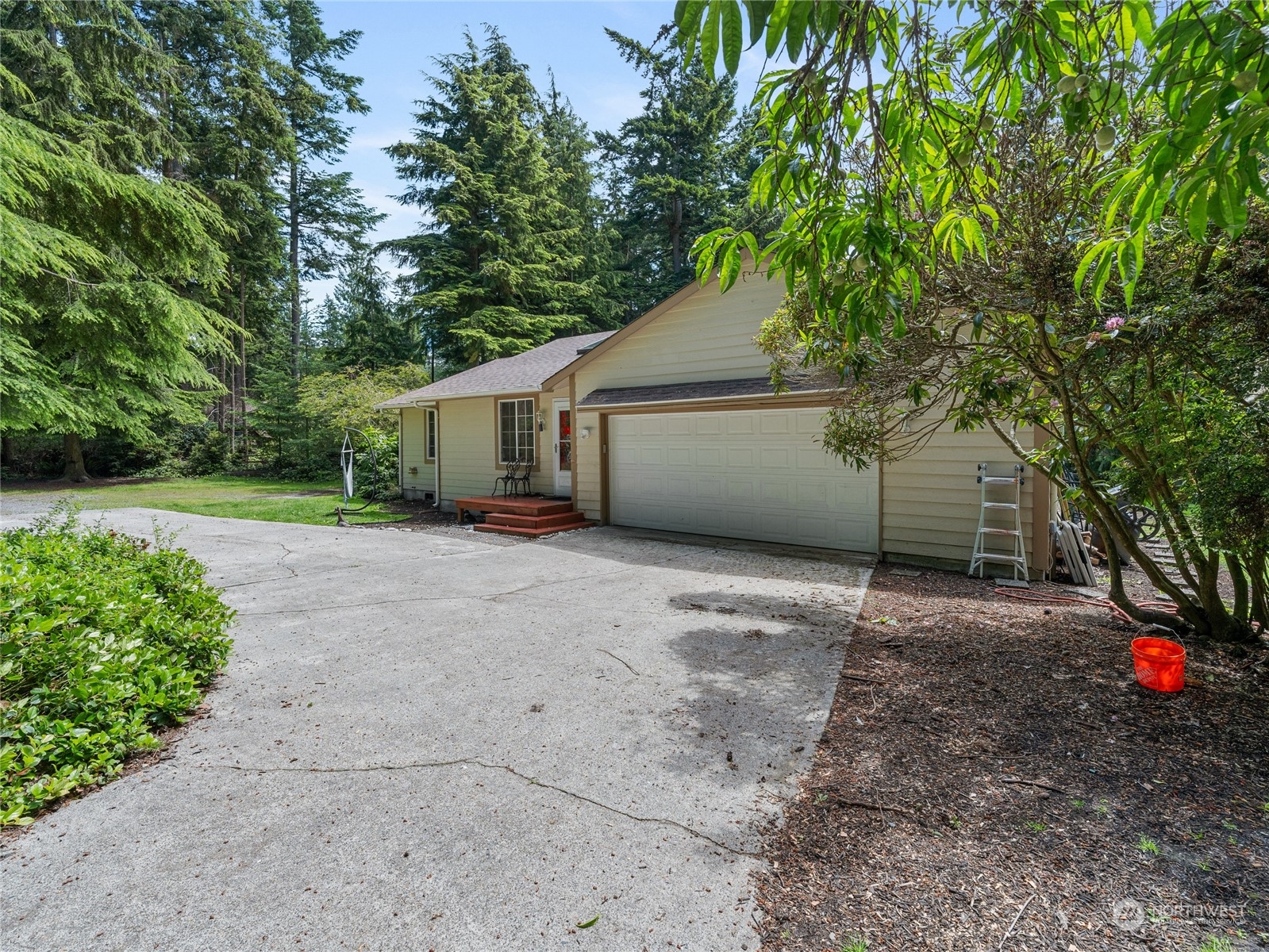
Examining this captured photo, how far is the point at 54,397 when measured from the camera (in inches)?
401

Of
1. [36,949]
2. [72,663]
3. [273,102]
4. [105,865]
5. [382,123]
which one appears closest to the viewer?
[36,949]

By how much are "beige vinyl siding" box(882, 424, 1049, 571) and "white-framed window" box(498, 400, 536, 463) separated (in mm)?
7240

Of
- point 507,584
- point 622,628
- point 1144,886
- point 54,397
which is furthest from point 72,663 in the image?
point 54,397

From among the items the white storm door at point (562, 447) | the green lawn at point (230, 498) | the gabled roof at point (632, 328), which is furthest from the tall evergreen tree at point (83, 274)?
the white storm door at point (562, 447)

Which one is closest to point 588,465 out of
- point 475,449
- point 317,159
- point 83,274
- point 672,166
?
point 475,449

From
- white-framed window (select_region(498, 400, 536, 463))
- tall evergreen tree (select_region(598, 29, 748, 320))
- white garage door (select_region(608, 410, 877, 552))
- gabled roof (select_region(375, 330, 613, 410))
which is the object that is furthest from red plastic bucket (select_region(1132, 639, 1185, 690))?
tall evergreen tree (select_region(598, 29, 748, 320))

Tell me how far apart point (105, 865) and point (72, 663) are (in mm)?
1096

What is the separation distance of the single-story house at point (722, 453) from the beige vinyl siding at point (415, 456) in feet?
9.83

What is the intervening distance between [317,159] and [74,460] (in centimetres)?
1551

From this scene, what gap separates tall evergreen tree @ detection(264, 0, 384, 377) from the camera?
25.2 metres

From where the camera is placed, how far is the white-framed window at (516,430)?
12.5 m

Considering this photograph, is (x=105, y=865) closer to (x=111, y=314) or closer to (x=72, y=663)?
(x=72, y=663)

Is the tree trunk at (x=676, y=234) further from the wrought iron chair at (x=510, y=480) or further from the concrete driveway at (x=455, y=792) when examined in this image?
the concrete driveway at (x=455, y=792)

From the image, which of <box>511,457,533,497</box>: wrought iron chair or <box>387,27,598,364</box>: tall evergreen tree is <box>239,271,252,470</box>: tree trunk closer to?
<box>387,27,598,364</box>: tall evergreen tree
